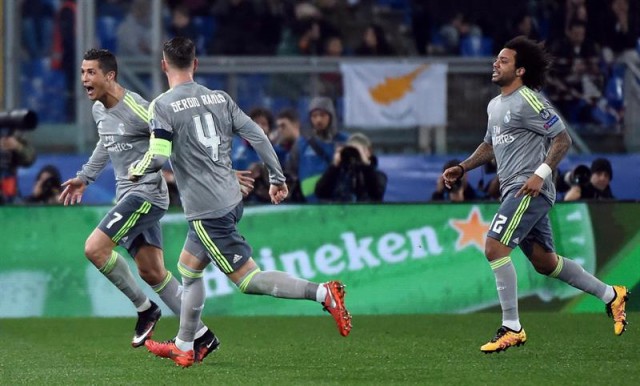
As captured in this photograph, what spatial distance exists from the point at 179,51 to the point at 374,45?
9796 mm


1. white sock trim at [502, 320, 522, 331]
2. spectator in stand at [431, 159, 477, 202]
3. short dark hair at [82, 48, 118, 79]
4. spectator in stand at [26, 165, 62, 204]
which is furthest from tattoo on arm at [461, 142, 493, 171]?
spectator in stand at [26, 165, 62, 204]

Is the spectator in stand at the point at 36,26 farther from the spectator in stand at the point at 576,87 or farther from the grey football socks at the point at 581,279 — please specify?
the grey football socks at the point at 581,279

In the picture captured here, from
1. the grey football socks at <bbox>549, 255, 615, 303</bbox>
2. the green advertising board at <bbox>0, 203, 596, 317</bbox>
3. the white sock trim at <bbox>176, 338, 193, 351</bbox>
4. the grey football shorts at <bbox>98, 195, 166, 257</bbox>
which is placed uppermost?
the grey football shorts at <bbox>98, 195, 166, 257</bbox>

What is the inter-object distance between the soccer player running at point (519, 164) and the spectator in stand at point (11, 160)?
6.99 m

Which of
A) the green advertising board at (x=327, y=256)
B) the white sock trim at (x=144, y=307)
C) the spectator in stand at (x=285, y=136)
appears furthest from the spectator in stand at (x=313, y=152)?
the white sock trim at (x=144, y=307)

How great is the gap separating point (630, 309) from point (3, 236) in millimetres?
6011

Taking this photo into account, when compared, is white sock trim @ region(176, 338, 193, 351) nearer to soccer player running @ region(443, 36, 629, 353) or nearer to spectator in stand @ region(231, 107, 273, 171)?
soccer player running @ region(443, 36, 629, 353)

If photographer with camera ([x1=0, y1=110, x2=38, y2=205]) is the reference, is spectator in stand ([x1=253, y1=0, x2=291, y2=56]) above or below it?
above

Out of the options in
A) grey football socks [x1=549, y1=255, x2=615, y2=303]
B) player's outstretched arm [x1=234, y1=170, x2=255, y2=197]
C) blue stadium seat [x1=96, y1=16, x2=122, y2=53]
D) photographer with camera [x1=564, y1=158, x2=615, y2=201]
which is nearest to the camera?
player's outstretched arm [x1=234, y1=170, x2=255, y2=197]

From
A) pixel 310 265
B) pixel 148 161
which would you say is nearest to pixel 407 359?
pixel 148 161

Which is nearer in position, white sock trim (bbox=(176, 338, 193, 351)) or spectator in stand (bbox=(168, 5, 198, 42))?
white sock trim (bbox=(176, 338, 193, 351))

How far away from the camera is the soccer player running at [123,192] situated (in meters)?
10.2

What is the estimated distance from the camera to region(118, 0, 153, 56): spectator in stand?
17750mm

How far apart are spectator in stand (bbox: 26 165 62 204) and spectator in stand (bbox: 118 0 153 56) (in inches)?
113
